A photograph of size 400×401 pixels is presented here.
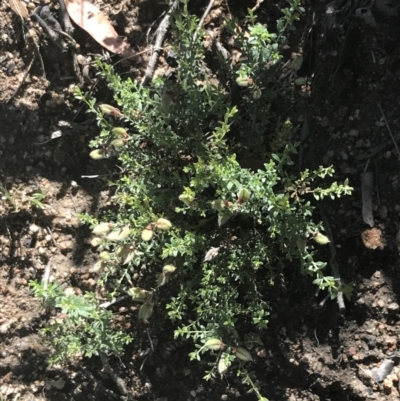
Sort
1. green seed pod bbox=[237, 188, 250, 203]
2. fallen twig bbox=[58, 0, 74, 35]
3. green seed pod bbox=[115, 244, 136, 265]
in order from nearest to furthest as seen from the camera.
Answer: green seed pod bbox=[237, 188, 250, 203]
green seed pod bbox=[115, 244, 136, 265]
fallen twig bbox=[58, 0, 74, 35]

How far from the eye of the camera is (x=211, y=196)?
2723 millimetres

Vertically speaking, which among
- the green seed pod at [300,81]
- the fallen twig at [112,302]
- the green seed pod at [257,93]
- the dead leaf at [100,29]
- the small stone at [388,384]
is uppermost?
the dead leaf at [100,29]

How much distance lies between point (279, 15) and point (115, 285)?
170 centimetres

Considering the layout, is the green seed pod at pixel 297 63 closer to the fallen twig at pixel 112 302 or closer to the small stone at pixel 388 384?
the fallen twig at pixel 112 302

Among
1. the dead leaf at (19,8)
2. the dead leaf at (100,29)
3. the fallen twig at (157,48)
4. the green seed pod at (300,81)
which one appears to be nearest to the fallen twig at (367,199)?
the green seed pod at (300,81)

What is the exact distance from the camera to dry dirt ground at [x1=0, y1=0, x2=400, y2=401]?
8.62 ft

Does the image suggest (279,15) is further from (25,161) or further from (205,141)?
(25,161)

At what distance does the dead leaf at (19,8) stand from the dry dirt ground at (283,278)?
42 millimetres

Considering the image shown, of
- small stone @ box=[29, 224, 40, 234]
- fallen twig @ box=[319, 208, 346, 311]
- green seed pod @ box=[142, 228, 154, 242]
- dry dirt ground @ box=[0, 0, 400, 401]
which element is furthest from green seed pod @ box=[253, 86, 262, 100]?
small stone @ box=[29, 224, 40, 234]

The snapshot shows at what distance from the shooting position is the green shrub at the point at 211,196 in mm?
2336

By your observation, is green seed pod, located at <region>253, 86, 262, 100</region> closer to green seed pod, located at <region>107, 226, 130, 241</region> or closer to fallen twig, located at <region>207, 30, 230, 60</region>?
fallen twig, located at <region>207, 30, 230, 60</region>

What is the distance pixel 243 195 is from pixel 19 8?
1.86 metres

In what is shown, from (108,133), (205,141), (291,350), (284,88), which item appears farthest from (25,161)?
(291,350)

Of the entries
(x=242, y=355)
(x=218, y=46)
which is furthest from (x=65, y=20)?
(x=242, y=355)
